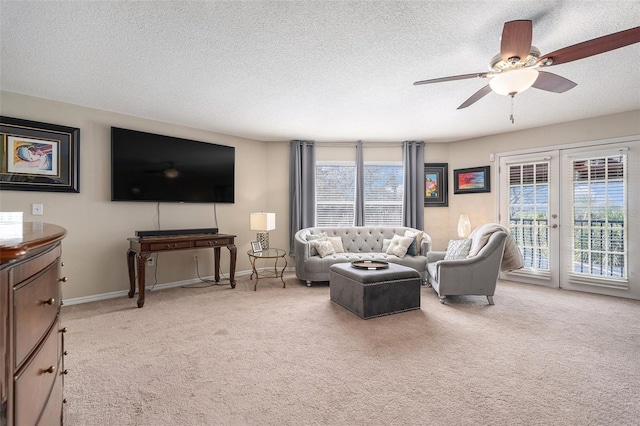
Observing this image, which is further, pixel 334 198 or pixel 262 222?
pixel 334 198

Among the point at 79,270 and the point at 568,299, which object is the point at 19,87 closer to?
the point at 79,270

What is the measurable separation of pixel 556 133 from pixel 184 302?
576 cm

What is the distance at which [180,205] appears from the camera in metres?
4.59

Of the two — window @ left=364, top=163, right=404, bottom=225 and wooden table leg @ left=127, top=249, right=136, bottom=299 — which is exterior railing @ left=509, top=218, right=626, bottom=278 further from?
wooden table leg @ left=127, top=249, right=136, bottom=299

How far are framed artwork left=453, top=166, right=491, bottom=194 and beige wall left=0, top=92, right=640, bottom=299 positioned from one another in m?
0.10

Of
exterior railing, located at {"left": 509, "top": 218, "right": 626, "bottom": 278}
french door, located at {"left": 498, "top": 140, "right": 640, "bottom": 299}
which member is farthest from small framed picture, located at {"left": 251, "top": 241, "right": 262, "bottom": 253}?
exterior railing, located at {"left": 509, "top": 218, "right": 626, "bottom": 278}

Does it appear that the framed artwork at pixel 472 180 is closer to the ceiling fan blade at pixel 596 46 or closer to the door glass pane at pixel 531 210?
the door glass pane at pixel 531 210

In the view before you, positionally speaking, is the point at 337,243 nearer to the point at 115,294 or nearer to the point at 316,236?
the point at 316,236

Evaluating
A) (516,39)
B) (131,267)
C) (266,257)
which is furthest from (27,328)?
(266,257)

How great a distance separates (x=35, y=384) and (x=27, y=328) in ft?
0.73

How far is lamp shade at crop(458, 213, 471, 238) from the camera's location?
5.23m

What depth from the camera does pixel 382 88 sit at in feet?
10.5

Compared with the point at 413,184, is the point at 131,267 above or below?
below

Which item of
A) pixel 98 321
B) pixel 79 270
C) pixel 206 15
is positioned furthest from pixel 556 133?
pixel 79 270
